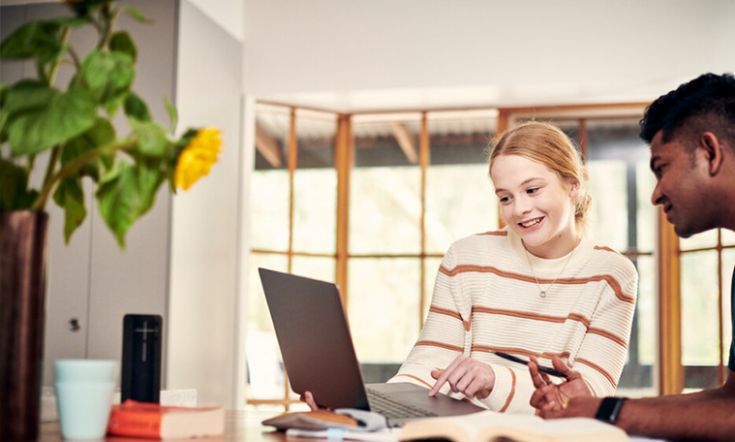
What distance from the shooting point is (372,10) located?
5016 mm

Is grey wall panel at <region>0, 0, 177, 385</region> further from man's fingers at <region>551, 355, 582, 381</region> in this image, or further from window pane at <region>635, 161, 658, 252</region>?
man's fingers at <region>551, 355, 582, 381</region>

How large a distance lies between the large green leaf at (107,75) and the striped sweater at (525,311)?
1136mm

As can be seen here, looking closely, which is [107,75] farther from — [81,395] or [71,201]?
[81,395]

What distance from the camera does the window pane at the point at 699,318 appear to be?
16.1ft

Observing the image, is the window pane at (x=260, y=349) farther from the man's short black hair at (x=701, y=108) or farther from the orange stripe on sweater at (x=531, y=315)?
the man's short black hair at (x=701, y=108)

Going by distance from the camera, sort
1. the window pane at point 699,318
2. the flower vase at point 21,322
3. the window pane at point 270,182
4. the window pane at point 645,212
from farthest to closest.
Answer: the window pane at point 270,182, the window pane at point 645,212, the window pane at point 699,318, the flower vase at point 21,322

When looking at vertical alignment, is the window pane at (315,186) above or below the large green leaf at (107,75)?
above

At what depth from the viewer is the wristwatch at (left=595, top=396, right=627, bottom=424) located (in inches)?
59.6

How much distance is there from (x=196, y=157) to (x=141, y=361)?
62 cm

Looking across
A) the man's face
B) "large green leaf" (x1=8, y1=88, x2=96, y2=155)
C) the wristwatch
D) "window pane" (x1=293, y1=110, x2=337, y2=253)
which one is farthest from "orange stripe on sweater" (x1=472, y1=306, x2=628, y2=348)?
"window pane" (x1=293, y1=110, x2=337, y2=253)

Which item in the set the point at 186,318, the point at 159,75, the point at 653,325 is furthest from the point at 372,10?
the point at 653,325

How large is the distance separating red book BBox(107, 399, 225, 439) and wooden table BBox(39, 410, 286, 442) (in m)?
0.03

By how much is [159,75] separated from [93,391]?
3295mm

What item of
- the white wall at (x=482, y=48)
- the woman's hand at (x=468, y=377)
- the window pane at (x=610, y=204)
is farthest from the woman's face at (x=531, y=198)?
the window pane at (x=610, y=204)
